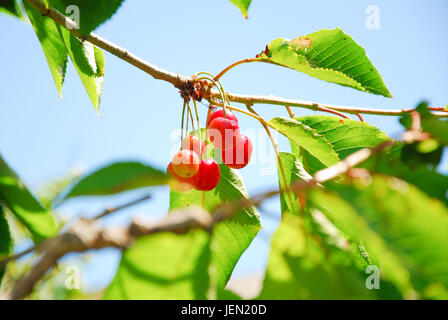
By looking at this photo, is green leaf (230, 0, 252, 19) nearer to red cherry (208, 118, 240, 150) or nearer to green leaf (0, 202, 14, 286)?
red cherry (208, 118, 240, 150)

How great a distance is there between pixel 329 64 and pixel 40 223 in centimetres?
98

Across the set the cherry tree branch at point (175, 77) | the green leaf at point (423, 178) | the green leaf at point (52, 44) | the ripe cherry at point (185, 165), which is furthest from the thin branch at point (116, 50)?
the green leaf at point (423, 178)

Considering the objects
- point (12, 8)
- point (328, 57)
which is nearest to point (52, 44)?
point (12, 8)

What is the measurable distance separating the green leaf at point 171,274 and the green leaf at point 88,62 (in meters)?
0.78

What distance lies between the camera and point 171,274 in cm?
40

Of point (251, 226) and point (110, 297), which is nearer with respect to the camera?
point (110, 297)

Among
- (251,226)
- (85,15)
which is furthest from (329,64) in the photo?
(85,15)

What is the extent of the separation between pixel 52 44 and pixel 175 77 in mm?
349

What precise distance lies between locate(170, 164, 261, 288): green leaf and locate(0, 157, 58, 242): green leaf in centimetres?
41

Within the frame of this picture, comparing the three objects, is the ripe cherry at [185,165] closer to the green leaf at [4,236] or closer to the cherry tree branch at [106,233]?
the green leaf at [4,236]

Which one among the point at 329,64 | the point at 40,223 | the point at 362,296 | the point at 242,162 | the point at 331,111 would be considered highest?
the point at 329,64

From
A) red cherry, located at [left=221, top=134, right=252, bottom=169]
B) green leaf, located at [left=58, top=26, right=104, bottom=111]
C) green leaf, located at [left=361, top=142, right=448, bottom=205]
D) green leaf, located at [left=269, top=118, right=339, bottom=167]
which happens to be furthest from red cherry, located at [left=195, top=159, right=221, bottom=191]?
green leaf, located at [left=361, top=142, right=448, bottom=205]

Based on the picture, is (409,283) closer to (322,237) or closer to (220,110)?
(322,237)

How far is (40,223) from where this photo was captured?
0.54 metres
